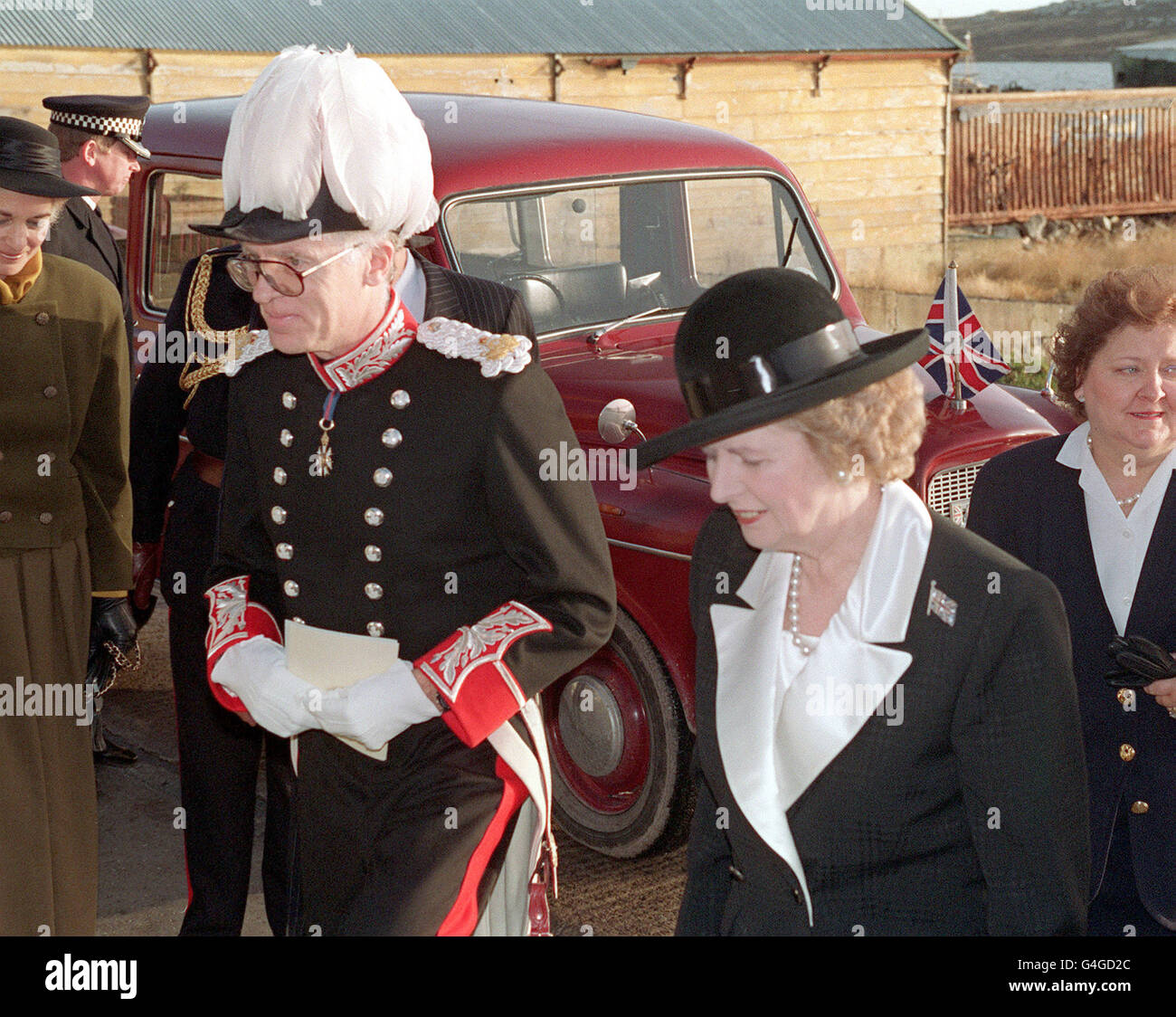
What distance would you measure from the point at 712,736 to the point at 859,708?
0.91ft

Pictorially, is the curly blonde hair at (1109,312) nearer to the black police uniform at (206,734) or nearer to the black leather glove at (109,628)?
the black police uniform at (206,734)

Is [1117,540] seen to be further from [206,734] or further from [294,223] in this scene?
[206,734]

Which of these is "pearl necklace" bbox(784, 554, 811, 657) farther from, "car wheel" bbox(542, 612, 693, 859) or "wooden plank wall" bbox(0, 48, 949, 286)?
"wooden plank wall" bbox(0, 48, 949, 286)

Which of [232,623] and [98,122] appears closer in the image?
[232,623]

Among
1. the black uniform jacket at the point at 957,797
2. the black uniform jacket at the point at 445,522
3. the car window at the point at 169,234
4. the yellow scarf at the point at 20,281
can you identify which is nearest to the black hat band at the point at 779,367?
the black uniform jacket at the point at 957,797

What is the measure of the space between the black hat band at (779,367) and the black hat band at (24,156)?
7.34 feet

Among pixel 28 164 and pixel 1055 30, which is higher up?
pixel 1055 30

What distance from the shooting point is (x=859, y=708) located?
2.15 metres

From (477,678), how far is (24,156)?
6.58ft

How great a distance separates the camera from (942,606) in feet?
6.97

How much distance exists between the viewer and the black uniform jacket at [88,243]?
5.05 metres

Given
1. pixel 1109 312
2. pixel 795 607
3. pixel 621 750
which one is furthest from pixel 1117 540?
pixel 621 750

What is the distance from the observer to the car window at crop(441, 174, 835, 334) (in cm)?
512
